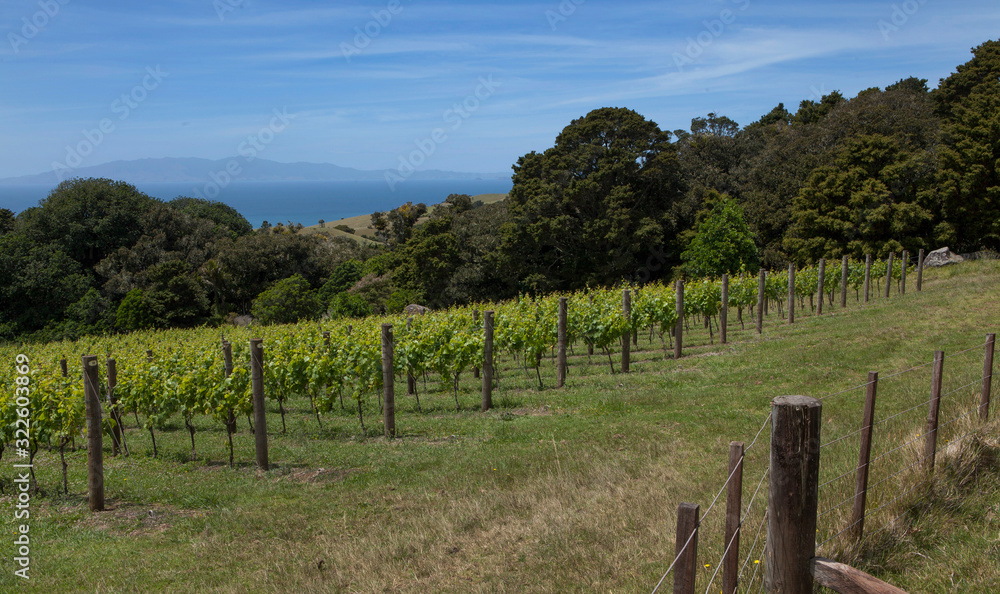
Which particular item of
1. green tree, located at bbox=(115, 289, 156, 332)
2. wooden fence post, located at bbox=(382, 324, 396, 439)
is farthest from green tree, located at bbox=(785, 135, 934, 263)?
green tree, located at bbox=(115, 289, 156, 332)

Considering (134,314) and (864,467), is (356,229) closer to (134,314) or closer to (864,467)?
(134,314)

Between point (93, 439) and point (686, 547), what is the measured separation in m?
6.66

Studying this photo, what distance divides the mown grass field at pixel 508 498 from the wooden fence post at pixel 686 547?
1.38 meters

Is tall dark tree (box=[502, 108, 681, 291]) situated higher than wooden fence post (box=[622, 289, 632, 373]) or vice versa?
tall dark tree (box=[502, 108, 681, 291])

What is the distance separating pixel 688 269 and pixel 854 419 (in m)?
31.9

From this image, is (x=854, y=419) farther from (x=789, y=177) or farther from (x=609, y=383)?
(x=789, y=177)

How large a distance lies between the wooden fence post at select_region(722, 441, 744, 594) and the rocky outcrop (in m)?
34.4

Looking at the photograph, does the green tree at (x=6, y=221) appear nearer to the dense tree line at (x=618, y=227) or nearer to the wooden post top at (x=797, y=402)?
the dense tree line at (x=618, y=227)

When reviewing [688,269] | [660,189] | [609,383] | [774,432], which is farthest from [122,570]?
[660,189]

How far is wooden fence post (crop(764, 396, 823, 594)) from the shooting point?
2561 millimetres

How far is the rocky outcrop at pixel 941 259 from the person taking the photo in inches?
1200

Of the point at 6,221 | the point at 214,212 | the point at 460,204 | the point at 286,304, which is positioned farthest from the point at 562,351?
the point at 214,212

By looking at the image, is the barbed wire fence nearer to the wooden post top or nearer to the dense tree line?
the wooden post top

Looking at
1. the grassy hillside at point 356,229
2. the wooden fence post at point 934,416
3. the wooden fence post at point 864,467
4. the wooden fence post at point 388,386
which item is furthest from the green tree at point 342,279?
the wooden fence post at point 864,467
